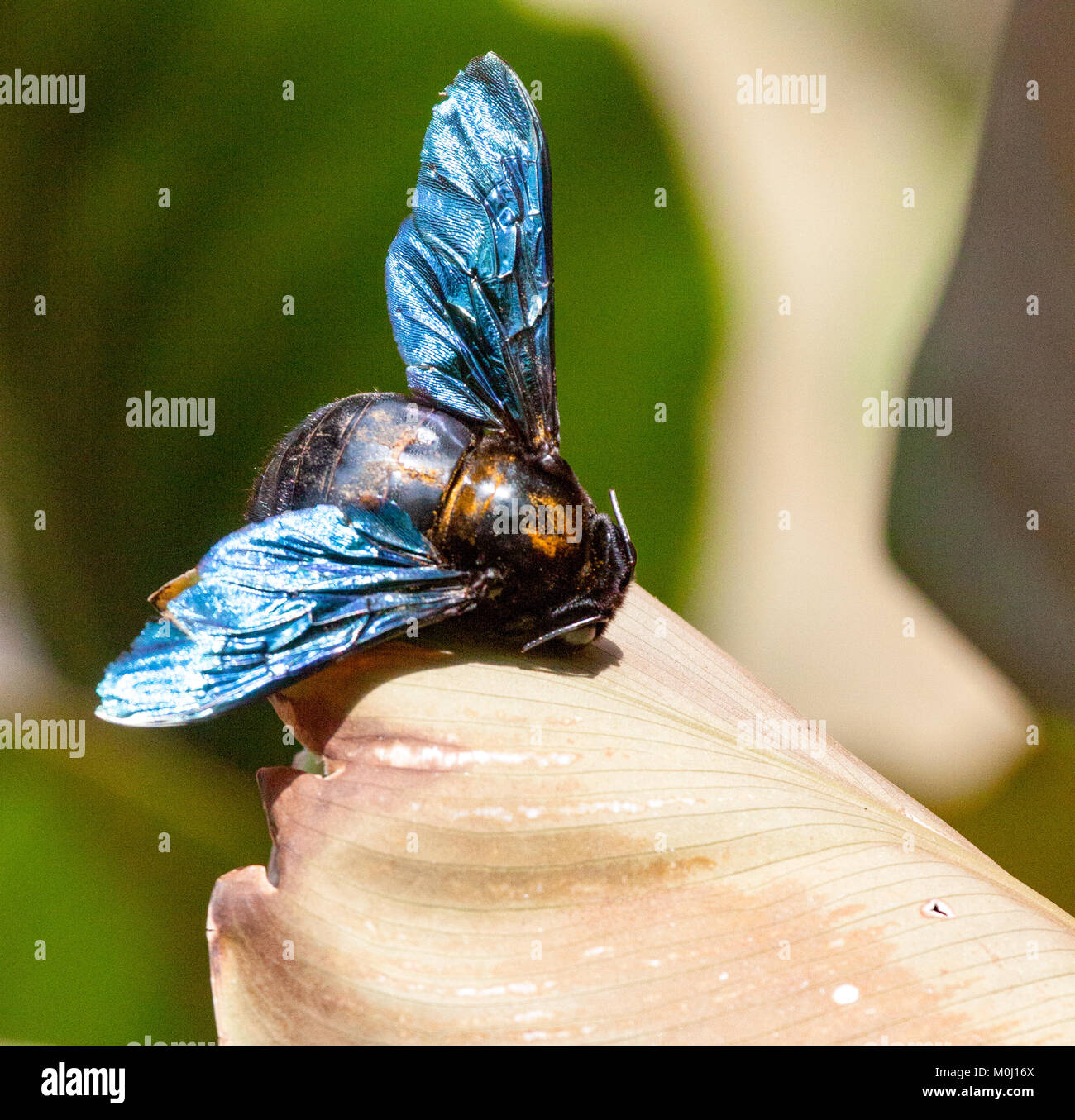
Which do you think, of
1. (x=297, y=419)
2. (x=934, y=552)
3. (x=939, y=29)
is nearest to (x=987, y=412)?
(x=934, y=552)

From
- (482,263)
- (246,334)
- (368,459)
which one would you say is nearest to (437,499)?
(368,459)

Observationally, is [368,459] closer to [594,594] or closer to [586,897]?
[594,594]

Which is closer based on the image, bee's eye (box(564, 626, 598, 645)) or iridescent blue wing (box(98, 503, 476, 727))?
iridescent blue wing (box(98, 503, 476, 727))

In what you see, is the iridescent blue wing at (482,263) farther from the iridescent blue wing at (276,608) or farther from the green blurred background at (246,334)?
the green blurred background at (246,334)

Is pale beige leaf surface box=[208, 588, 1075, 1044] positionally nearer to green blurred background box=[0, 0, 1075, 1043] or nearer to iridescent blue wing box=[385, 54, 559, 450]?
iridescent blue wing box=[385, 54, 559, 450]

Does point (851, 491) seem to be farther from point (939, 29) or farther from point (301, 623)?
point (301, 623)

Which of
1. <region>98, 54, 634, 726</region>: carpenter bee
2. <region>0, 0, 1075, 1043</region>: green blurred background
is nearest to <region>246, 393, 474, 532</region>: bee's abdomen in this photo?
<region>98, 54, 634, 726</region>: carpenter bee
